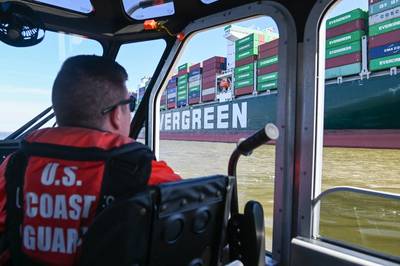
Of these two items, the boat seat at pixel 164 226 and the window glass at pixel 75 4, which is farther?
the window glass at pixel 75 4

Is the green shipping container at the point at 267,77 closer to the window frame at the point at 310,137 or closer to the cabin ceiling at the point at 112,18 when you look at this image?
the cabin ceiling at the point at 112,18

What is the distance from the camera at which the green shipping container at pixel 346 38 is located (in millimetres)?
9591

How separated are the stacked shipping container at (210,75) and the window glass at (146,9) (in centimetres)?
1008

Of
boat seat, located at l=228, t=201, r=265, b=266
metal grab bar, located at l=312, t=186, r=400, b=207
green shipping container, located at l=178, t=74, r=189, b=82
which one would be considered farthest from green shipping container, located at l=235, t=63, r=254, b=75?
boat seat, located at l=228, t=201, r=265, b=266

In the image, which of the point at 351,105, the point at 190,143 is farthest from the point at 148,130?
the point at 190,143

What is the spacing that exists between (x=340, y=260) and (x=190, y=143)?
10.4 m

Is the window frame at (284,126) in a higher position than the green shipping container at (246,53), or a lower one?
lower

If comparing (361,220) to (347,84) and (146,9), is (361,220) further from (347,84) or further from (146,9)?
(347,84)

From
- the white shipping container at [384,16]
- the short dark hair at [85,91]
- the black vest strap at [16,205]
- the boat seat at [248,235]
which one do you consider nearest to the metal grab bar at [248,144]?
the boat seat at [248,235]

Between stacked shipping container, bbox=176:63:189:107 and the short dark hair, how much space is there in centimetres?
1321

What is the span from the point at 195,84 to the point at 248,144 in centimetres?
1298

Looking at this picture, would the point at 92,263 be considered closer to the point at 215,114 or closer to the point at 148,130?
the point at 148,130

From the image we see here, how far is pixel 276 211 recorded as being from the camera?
7.18 ft

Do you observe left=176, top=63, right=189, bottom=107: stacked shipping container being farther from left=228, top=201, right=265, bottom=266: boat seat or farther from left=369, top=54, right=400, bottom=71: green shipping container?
left=228, top=201, right=265, bottom=266: boat seat
